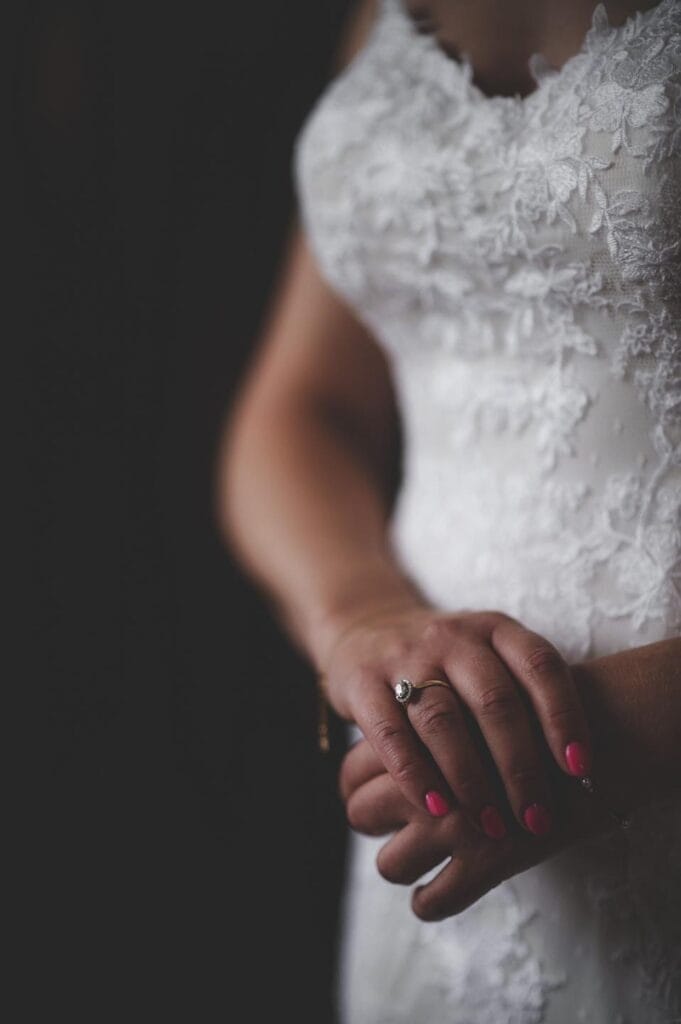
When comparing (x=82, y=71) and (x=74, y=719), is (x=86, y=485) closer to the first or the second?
(x=74, y=719)

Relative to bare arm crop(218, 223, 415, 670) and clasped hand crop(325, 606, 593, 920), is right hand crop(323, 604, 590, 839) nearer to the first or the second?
clasped hand crop(325, 606, 593, 920)

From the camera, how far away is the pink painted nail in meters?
0.48

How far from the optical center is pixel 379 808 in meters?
0.56

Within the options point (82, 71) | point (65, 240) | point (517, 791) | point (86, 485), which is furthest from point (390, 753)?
point (82, 71)

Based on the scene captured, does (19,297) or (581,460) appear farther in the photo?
(19,297)

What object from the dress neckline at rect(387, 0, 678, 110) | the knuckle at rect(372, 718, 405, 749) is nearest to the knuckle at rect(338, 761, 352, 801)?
the knuckle at rect(372, 718, 405, 749)

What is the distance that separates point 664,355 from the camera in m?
0.55

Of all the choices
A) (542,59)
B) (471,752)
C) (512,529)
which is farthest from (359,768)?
(542,59)

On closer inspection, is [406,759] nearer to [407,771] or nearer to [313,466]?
[407,771]

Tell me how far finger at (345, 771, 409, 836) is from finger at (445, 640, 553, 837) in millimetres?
86

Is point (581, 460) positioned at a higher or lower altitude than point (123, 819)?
higher

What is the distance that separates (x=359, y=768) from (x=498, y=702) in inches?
6.1

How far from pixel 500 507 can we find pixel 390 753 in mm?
254

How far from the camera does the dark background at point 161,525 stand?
1.20 meters
